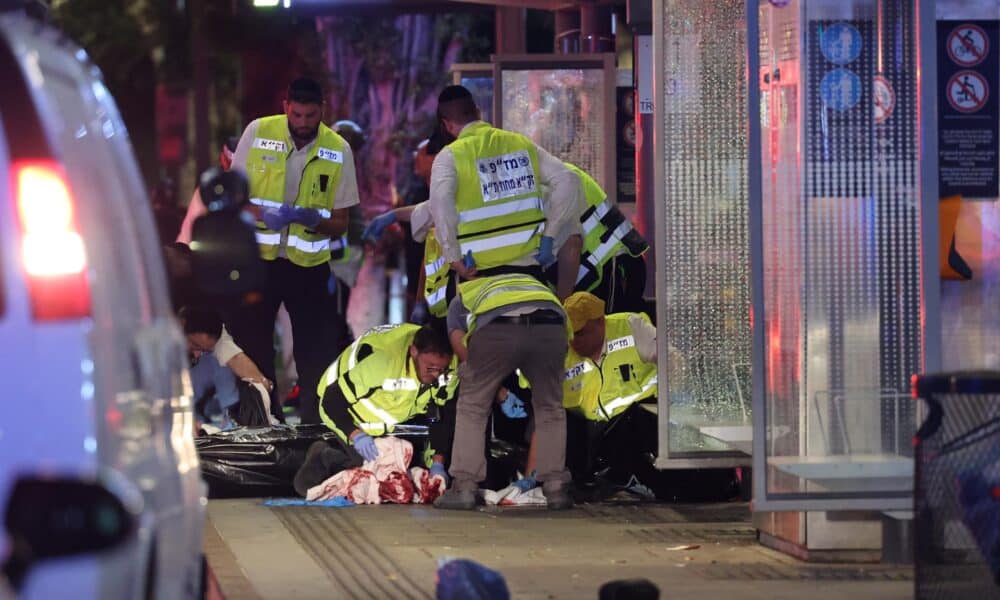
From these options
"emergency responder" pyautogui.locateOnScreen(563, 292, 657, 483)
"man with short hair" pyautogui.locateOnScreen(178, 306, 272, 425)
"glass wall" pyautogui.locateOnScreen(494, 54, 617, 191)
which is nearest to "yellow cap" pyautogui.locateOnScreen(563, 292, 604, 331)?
"emergency responder" pyautogui.locateOnScreen(563, 292, 657, 483)

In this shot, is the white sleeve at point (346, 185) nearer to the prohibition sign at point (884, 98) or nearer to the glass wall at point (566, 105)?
the glass wall at point (566, 105)

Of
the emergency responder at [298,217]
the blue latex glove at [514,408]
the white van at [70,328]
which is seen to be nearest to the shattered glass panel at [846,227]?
the blue latex glove at [514,408]

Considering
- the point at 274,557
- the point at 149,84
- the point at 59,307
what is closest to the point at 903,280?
the point at 274,557

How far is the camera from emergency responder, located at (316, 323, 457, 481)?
11.2m

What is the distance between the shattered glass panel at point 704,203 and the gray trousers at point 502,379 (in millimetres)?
572

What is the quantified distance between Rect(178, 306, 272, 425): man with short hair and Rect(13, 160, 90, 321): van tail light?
309 inches

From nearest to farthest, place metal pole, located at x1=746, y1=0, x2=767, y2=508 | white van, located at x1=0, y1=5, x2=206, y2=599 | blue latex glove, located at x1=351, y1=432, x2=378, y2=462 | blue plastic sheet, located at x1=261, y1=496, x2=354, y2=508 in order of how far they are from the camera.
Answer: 1. white van, located at x1=0, y1=5, x2=206, y2=599
2. metal pole, located at x1=746, y1=0, x2=767, y2=508
3. blue plastic sheet, located at x1=261, y1=496, x2=354, y2=508
4. blue latex glove, located at x1=351, y1=432, x2=378, y2=462

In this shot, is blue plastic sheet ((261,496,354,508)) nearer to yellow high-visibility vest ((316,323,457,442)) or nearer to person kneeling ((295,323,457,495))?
person kneeling ((295,323,457,495))

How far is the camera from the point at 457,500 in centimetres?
1079

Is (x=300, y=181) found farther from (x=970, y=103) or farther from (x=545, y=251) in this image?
(x=970, y=103)

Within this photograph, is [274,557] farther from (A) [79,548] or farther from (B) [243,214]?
(A) [79,548]

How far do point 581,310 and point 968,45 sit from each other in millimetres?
2819

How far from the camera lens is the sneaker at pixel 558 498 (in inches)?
425

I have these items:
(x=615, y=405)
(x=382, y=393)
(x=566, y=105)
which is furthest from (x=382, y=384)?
(x=566, y=105)
